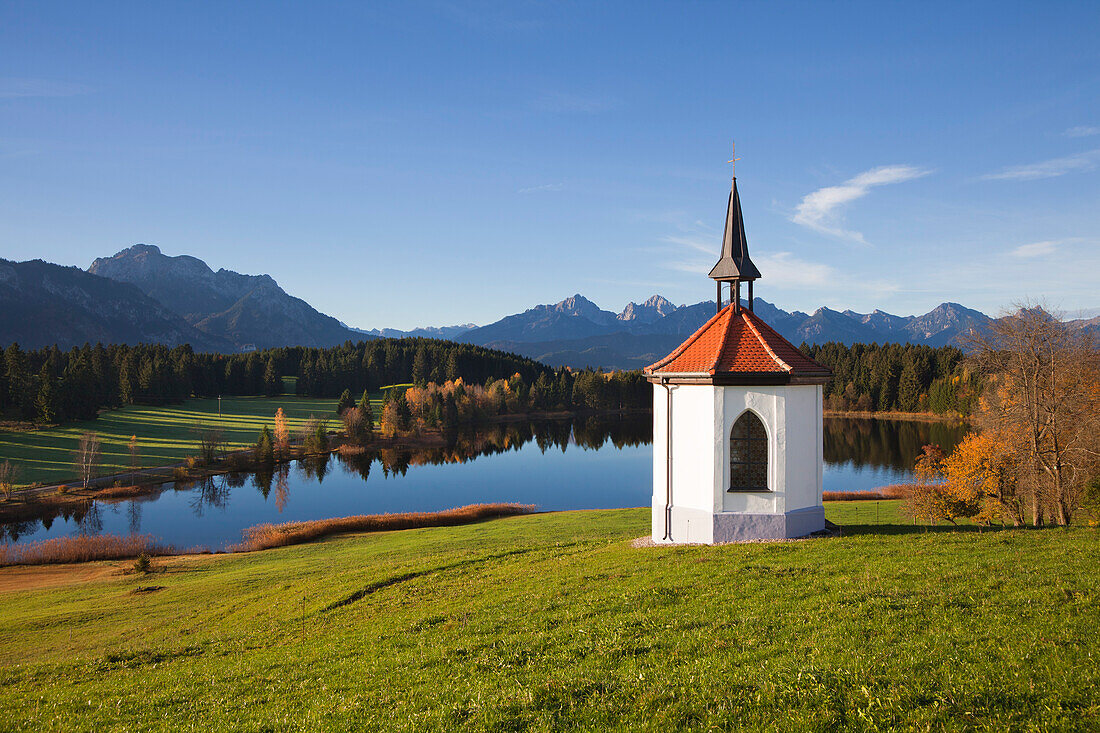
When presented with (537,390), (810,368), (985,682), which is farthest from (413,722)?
(537,390)

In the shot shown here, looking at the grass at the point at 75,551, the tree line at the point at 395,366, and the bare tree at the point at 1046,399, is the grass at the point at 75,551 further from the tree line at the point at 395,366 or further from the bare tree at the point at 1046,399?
the tree line at the point at 395,366

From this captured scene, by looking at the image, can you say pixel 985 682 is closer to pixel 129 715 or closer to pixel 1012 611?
pixel 1012 611

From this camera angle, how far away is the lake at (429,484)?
4609 cm

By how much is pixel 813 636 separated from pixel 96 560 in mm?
37195

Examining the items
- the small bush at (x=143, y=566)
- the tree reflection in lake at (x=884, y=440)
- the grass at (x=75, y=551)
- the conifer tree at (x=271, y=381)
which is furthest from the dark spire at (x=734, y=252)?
the conifer tree at (x=271, y=381)

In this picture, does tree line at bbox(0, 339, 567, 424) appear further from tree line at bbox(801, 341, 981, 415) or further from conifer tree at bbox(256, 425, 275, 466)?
tree line at bbox(801, 341, 981, 415)

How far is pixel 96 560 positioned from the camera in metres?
31.7

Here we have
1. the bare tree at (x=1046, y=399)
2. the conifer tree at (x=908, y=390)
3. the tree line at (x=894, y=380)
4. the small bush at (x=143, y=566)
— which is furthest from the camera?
the conifer tree at (x=908, y=390)

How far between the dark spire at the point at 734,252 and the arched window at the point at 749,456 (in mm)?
5311

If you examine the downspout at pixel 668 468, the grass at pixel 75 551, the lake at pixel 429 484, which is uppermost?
the downspout at pixel 668 468

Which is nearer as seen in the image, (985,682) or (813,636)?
(985,682)

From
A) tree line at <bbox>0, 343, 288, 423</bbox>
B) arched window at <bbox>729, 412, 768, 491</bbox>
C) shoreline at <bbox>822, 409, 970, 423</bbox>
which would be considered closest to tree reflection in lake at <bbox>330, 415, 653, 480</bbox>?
tree line at <bbox>0, 343, 288, 423</bbox>

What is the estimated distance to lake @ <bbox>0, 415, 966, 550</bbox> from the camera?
46.1 meters

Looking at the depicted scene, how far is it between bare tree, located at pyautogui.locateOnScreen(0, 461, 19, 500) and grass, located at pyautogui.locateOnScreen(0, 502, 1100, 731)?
43.6 metres
